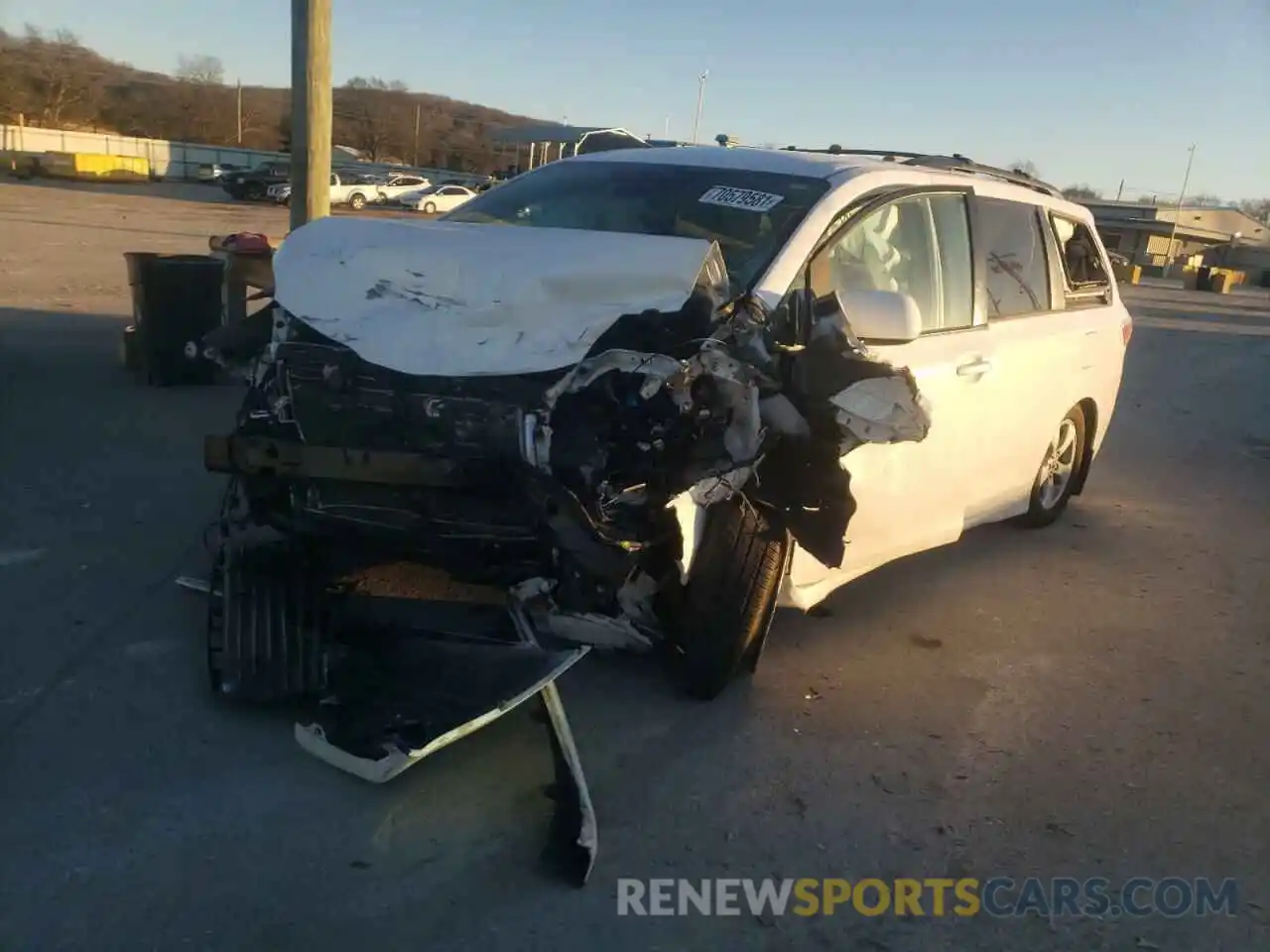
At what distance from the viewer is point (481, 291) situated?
3.72 metres

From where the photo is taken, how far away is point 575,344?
3.49 meters

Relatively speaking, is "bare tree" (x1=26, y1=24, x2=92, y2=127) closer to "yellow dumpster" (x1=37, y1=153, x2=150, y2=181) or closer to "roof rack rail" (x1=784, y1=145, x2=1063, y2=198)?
"yellow dumpster" (x1=37, y1=153, x2=150, y2=181)

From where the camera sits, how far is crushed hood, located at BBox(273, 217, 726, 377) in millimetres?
3549

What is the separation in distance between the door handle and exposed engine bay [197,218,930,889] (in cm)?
124

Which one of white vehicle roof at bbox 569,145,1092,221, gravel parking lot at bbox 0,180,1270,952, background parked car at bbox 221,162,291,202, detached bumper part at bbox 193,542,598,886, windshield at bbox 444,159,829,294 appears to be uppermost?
white vehicle roof at bbox 569,145,1092,221

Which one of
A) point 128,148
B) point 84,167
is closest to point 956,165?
point 84,167

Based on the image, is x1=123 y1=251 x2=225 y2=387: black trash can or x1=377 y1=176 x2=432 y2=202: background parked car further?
x1=377 y1=176 x2=432 y2=202: background parked car

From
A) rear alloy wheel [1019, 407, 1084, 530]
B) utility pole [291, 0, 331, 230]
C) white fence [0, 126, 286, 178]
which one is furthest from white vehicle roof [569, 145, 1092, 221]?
white fence [0, 126, 286, 178]

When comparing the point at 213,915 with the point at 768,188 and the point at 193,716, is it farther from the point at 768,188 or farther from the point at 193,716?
the point at 768,188

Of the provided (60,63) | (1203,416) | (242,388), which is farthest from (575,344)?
(60,63)

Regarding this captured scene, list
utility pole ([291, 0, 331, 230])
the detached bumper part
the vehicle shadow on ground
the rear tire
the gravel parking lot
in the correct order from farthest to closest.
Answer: the vehicle shadow on ground
utility pole ([291, 0, 331, 230])
the rear tire
the detached bumper part
the gravel parking lot

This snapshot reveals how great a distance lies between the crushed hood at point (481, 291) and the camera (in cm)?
355

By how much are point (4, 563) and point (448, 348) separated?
2.61 meters

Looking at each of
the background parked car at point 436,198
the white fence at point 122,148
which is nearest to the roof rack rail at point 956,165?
the background parked car at point 436,198
